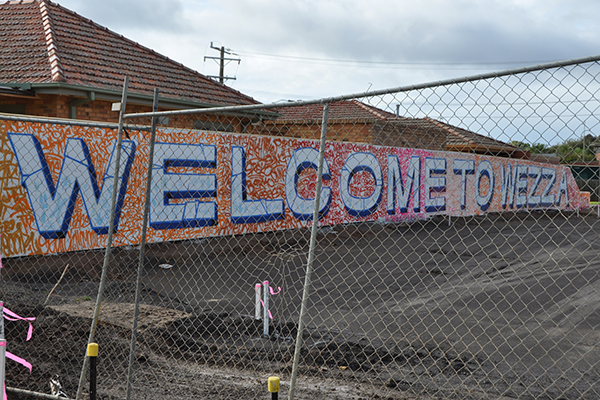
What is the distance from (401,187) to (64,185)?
11.4 m

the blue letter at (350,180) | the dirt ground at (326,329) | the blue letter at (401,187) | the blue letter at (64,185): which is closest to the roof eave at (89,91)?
the blue letter at (64,185)

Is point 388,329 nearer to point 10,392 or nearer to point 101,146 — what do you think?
point 10,392

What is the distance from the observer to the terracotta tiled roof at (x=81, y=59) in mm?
12391

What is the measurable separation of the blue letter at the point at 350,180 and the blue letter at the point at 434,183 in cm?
232

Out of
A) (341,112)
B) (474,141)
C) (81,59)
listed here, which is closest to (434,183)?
(341,112)

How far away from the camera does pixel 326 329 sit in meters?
6.60

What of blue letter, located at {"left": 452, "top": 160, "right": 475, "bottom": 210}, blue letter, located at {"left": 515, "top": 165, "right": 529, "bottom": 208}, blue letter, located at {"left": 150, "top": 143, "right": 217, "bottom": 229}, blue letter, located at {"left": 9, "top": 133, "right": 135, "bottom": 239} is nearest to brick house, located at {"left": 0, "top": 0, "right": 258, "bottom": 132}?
blue letter, located at {"left": 150, "top": 143, "right": 217, "bottom": 229}

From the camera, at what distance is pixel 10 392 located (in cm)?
408

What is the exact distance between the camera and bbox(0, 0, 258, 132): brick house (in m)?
12.0

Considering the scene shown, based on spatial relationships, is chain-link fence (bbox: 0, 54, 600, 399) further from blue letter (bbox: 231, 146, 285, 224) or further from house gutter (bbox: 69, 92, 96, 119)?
house gutter (bbox: 69, 92, 96, 119)

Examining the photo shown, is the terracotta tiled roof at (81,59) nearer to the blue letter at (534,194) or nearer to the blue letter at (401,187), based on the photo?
the blue letter at (401,187)

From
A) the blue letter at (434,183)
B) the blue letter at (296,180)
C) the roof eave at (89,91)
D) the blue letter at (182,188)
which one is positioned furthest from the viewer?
the blue letter at (434,183)

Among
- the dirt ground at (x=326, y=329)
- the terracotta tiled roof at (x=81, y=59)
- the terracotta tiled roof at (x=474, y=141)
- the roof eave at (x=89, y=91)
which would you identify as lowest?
the dirt ground at (x=326, y=329)

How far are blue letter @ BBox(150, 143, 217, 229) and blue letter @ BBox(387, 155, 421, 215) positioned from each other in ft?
23.6
